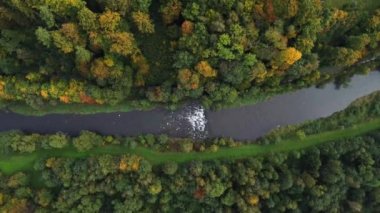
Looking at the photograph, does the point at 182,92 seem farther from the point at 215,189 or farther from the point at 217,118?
the point at 215,189

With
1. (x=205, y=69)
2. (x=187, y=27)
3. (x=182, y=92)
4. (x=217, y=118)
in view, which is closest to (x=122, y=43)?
(x=187, y=27)

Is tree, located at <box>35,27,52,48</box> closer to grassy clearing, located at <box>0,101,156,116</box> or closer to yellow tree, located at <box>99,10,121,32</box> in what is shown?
yellow tree, located at <box>99,10,121,32</box>

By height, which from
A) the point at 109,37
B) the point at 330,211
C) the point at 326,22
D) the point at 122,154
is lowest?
the point at 330,211

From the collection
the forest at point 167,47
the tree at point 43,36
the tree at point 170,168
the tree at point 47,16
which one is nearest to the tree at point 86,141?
the forest at point 167,47

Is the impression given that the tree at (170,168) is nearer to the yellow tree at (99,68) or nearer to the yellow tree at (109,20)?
the yellow tree at (99,68)

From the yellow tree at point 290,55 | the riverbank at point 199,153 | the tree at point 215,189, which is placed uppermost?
the yellow tree at point 290,55

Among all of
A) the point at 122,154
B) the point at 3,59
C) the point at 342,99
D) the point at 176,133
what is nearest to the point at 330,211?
the point at 342,99

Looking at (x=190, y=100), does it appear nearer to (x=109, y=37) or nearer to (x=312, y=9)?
(x=109, y=37)
